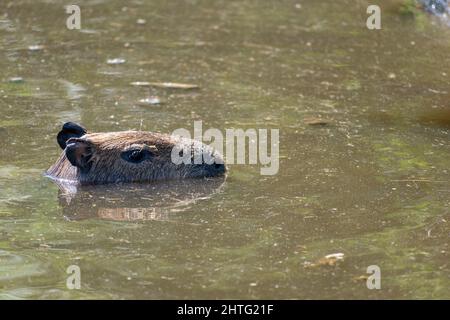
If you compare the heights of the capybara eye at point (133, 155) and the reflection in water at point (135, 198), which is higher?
the capybara eye at point (133, 155)

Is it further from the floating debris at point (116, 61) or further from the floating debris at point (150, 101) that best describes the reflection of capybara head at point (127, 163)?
the floating debris at point (116, 61)

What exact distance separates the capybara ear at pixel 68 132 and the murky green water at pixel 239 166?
0.27 meters

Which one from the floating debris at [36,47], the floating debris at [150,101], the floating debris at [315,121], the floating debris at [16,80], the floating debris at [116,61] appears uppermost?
the floating debris at [36,47]

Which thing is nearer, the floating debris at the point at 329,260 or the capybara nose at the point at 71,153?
the floating debris at the point at 329,260

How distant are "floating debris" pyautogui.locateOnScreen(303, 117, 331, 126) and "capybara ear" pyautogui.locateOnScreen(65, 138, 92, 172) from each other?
7.08 feet

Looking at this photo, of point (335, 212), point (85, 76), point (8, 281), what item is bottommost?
point (8, 281)

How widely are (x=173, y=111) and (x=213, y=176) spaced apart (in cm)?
176

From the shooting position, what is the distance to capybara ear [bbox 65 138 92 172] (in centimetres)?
808

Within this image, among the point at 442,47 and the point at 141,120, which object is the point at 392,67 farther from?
the point at 141,120

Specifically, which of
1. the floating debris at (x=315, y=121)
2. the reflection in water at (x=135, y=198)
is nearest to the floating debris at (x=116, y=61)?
the floating debris at (x=315, y=121)

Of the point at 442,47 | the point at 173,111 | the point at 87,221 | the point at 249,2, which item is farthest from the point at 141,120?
the point at 249,2

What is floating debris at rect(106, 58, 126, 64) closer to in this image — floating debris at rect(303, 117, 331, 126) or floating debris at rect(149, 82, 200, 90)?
floating debris at rect(149, 82, 200, 90)

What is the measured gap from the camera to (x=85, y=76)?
36.5 feet

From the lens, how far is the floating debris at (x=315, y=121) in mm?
9477
